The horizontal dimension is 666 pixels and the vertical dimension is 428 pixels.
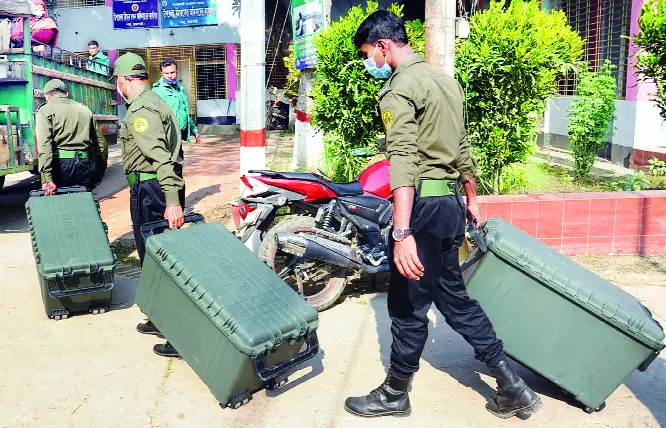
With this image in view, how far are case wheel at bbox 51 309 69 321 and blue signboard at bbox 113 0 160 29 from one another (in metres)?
15.9

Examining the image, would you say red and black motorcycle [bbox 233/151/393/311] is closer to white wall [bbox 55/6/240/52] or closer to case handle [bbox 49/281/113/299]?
case handle [bbox 49/281/113/299]

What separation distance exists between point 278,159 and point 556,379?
8.98m

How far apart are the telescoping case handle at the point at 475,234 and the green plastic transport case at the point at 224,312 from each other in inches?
36.6

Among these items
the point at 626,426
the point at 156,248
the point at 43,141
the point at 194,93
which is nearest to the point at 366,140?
the point at 43,141

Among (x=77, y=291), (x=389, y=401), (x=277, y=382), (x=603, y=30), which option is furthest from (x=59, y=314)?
(x=603, y=30)

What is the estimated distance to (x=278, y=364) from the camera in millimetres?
3562

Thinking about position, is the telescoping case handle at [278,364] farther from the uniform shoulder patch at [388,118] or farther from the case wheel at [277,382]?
the uniform shoulder patch at [388,118]

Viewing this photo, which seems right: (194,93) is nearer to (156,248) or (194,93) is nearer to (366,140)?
(366,140)

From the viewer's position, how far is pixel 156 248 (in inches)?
152

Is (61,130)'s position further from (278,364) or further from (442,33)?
(278,364)

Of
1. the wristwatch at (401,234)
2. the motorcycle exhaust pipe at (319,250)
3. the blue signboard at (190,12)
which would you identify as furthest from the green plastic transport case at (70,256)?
the blue signboard at (190,12)

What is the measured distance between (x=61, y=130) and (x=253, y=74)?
175 centimetres

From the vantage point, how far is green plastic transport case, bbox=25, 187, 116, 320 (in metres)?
4.66

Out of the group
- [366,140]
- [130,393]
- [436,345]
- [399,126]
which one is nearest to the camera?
[399,126]
